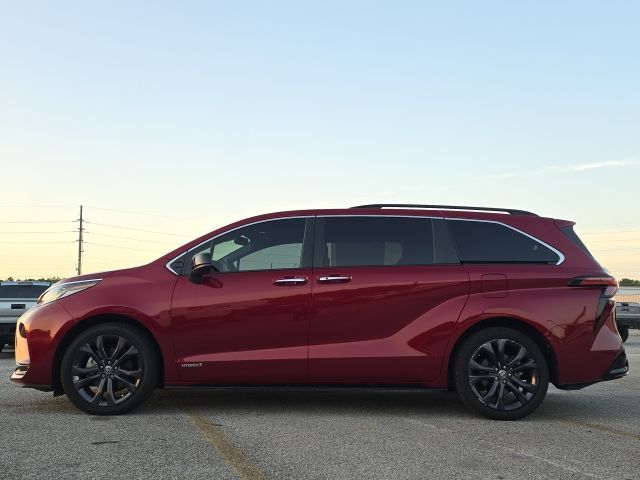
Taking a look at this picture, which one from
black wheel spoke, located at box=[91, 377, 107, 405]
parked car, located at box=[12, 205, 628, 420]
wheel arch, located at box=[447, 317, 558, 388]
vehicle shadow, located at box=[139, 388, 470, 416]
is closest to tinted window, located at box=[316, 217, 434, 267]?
parked car, located at box=[12, 205, 628, 420]

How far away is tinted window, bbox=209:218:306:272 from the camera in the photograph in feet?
20.6

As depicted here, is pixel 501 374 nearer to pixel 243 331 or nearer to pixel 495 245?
pixel 495 245

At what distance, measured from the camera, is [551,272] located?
20.5 ft

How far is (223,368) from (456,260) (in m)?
2.27

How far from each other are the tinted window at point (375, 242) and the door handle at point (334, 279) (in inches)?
5.0

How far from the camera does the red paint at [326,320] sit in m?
6.07

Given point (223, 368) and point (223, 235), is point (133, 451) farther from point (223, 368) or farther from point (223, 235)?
point (223, 235)

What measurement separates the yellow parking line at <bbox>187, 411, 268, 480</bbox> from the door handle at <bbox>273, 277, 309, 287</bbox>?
1296 millimetres

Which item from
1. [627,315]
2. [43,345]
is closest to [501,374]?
[43,345]

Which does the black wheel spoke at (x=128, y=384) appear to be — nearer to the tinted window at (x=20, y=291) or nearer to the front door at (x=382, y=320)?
the front door at (x=382, y=320)

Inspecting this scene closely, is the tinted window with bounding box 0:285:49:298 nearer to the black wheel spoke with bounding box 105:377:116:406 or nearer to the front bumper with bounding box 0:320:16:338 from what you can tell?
the front bumper with bounding box 0:320:16:338

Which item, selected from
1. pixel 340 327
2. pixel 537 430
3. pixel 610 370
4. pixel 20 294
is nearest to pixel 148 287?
pixel 340 327

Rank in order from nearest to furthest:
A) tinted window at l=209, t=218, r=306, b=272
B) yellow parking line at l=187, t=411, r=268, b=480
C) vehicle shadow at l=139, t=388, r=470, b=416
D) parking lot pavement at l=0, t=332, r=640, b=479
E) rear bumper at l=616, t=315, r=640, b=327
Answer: yellow parking line at l=187, t=411, r=268, b=480 < parking lot pavement at l=0, t=332, r=640, b=479 < tinted window at l=209, t=218, r=306, b=272 < vehicle shadow at l=139, t=388, r=470, b=416 < rear bumper at l=616, t=315, r=640, b=327

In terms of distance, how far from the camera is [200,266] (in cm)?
605
